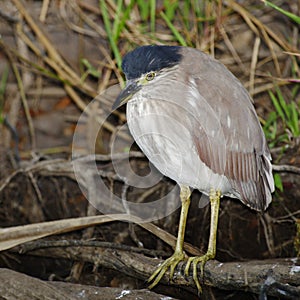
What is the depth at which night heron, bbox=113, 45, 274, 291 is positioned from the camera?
2945 millimetres

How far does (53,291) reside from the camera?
9.42 feet

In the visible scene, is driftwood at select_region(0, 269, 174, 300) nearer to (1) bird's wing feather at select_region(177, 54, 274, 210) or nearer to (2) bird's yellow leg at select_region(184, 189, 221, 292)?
(2) bird's yellow leg at select_region(184, 189, 221, 292)

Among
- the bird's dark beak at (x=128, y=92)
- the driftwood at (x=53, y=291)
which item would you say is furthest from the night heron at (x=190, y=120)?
the driftwood at (x=53, y=291)

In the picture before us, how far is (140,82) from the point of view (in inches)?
117

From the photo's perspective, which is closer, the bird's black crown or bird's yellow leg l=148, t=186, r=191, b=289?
the bird's black crown

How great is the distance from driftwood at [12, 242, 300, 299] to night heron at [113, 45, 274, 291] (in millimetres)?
68

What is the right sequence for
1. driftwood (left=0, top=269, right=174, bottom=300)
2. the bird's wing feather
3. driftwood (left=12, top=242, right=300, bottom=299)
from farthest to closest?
the bird's wing feather < driftwood (left=0, top=269, right=174, bottom=300) < driftwood (left=12, top=242, right=300, bottom=299)

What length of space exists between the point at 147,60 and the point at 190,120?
33cm

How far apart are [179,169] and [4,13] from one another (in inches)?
99.2

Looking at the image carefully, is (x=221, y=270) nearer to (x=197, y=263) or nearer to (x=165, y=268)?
(x=197, y=263)

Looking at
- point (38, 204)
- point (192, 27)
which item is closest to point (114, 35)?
point (192, 27)

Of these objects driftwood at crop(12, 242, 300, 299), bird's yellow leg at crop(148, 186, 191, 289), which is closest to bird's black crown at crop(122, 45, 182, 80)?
bird's yellow leg at crop(148, 186, 191, 289)


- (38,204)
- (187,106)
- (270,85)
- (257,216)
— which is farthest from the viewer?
(270,85)

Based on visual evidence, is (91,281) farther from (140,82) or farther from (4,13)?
(4,13)
